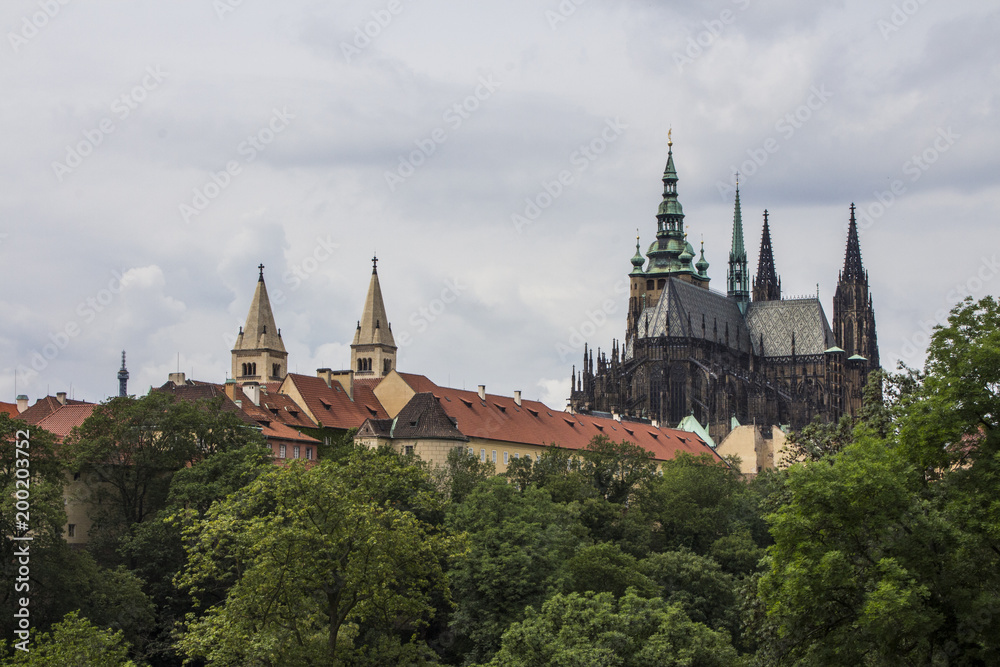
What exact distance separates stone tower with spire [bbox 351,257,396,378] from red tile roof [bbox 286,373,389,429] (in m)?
35.0

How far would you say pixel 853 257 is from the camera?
196 m

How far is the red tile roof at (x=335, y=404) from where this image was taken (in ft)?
309

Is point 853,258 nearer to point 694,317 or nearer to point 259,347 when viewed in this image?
point 694,317

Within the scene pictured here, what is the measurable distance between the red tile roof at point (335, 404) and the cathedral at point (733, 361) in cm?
6195

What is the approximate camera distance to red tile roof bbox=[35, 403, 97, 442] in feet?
251

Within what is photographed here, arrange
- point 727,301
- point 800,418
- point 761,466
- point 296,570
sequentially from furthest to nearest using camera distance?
1. point 727,301
2. point 800,418
3. point 761,466
4. point 296,570

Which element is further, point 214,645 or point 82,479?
point 82,479

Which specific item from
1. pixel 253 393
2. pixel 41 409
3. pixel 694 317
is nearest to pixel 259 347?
pixel 253 393

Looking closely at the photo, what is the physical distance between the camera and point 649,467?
94.4 metres

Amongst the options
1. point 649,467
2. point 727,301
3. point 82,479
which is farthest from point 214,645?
point 727,301

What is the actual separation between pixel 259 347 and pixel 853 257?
94749 mm

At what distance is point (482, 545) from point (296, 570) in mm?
22133

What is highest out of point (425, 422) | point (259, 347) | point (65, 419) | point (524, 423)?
point (259, 347)

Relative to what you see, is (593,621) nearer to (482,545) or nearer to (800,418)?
(482,545)
